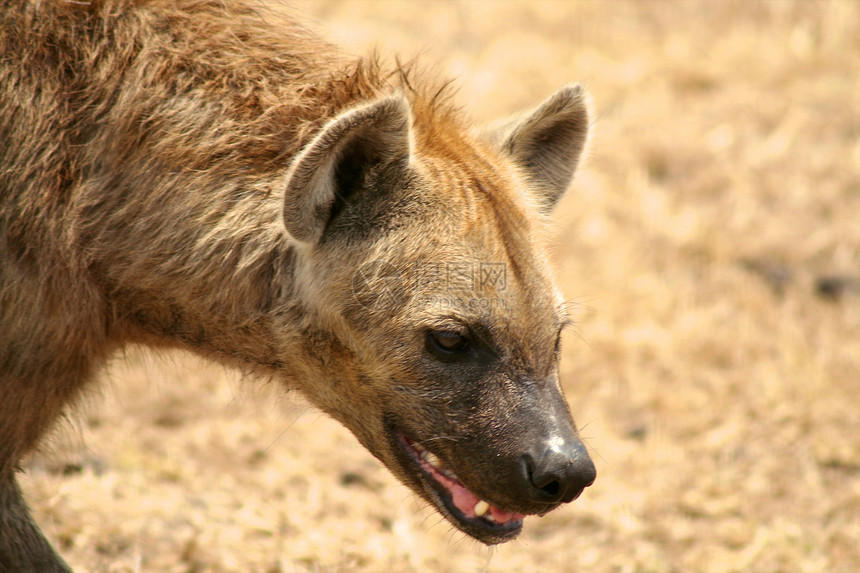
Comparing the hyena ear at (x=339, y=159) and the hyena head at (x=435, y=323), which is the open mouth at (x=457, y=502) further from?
the hyena ear at (x=339, y=159)

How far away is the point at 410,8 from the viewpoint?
8.90 metres

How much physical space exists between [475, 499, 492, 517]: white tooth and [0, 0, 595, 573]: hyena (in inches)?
1.0

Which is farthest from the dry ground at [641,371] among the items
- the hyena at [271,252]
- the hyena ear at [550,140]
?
the hyena ear at [550,140]

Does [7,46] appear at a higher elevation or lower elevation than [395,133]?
lower

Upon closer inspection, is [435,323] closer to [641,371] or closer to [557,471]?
[557,471]

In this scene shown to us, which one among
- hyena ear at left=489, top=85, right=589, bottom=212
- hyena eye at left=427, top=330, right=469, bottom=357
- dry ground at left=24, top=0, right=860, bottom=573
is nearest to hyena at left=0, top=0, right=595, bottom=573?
hyena eye at left=427, top=330, right=469, bottom=357

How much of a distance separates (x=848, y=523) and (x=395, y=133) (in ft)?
10.4

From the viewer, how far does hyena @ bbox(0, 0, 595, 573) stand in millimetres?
2998

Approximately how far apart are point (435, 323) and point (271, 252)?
1.81 feet

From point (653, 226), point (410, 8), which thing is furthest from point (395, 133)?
point (410, 8)

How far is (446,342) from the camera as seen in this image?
3012mm

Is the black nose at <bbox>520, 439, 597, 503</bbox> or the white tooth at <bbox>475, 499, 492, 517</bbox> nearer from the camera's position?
the black nose at <bbox>520, 439, 597, 503</bbox>

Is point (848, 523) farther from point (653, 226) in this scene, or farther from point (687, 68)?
point (687, 68)

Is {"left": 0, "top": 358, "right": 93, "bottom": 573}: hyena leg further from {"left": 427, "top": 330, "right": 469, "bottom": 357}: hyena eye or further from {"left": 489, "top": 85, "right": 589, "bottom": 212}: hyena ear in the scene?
{"left": 489, "top": 85, "right": 589, "bottom": 212}: hyena ear
